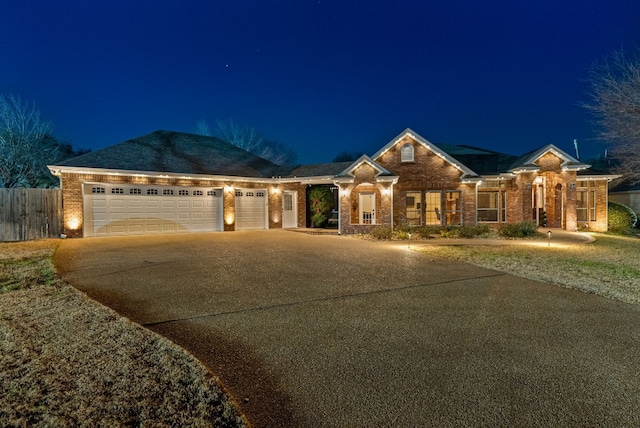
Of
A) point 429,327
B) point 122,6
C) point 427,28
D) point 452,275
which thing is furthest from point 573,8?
point 122,6

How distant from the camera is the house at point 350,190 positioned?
50.1 ft

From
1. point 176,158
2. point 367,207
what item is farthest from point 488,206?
point 176,158

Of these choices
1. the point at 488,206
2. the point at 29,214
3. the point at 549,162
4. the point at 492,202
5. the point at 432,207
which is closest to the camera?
the point at 29,214

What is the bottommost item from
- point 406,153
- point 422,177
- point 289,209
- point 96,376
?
point 96,376

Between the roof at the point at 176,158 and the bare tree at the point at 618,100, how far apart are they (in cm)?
1527

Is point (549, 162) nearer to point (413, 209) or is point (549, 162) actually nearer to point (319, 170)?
point (413, 209)

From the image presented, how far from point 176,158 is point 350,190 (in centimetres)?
938

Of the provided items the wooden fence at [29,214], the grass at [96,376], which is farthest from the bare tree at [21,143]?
the grass at [96,376]

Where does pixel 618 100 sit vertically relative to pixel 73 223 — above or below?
above

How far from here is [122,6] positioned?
3198 centimetres

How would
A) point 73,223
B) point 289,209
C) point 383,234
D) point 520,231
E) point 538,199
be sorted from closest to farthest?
point 520,231 < point 383,234 < point 73,223 < point 538,199 < point 289,209

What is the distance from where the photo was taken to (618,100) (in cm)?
1161

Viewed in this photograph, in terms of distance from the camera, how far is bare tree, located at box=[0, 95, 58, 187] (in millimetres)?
21812

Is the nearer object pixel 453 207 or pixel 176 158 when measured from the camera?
pixel 176 158
